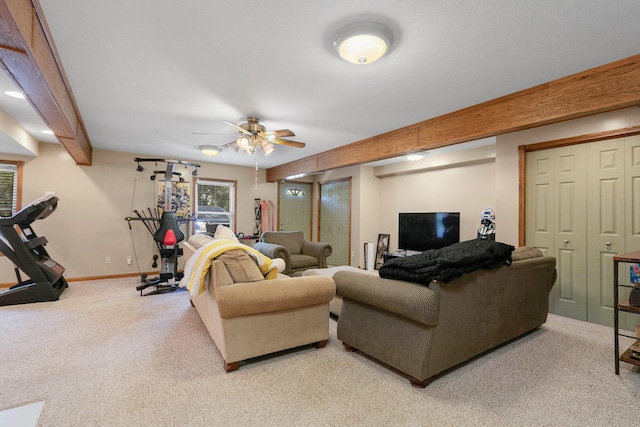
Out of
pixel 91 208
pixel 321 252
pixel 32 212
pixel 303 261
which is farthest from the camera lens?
pixel 91 208

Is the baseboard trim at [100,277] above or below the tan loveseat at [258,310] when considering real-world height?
below

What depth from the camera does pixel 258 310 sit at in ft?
7.37

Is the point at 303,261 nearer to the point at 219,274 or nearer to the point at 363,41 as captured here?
the point at 219,274

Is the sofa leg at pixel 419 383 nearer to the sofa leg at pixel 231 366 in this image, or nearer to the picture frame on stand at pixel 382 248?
the sofa leg at pixel 231 366

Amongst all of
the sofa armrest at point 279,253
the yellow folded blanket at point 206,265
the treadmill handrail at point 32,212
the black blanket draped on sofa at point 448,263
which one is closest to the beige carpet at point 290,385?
the yellow folded blanket at point 206,265

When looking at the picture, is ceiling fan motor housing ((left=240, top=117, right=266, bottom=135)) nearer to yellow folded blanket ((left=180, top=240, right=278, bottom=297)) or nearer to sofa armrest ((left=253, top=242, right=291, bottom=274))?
yellow folded blanket ((left=180, top=240, right=278, bottom=297))

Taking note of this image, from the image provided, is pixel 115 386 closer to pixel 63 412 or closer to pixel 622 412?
pixel 63 412

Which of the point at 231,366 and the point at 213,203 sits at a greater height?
the point at 213,203

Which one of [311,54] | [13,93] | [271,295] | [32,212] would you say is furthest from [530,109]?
[32,212]

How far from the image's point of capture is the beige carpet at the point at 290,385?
1731 mm

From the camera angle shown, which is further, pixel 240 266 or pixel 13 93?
pixel 13 93

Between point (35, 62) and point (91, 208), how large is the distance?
4159 mm

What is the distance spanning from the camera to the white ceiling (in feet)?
5.65

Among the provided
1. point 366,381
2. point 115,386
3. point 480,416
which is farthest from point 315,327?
point 115,386
